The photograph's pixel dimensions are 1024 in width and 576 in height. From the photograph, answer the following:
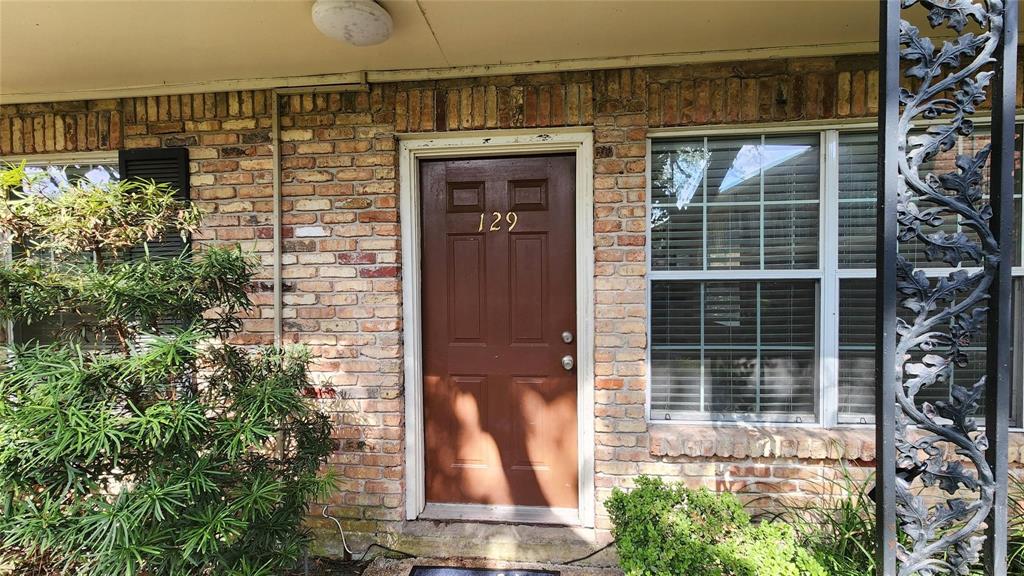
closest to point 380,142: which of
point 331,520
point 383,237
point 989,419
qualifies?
point 383,237

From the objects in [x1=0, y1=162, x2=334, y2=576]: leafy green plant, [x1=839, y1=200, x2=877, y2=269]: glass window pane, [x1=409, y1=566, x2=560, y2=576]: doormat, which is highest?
[x1=839, y1=200, x2=877, y2=269]: glass window pane

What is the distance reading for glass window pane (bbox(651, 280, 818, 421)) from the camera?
2.24 metres

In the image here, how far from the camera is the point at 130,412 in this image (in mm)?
1477

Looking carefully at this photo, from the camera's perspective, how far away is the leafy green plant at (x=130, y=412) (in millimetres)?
1335

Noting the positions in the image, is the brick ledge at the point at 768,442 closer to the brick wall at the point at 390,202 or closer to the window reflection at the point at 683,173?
the brick wall at the point at 390,202

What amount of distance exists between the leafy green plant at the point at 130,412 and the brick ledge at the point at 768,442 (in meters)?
1.69

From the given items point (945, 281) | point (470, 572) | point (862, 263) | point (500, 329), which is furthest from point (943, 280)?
point (470, 572)

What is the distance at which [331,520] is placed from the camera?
2.33 m

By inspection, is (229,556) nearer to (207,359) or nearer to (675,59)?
(207,359)

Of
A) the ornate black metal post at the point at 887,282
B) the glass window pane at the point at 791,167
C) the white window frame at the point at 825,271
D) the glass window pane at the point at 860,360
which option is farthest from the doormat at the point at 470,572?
the glass window pane at the point at 791,167

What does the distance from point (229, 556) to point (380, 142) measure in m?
1.87

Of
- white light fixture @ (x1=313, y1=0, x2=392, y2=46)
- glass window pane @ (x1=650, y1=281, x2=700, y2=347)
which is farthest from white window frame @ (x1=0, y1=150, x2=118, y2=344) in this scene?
glass window pane @ (x1=650, y1=281, x2=700, y2=347)

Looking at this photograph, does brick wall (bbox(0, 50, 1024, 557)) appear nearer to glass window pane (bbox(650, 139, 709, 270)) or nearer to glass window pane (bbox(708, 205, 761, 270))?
glass window pane (bbox(650, 139, 709, 270))

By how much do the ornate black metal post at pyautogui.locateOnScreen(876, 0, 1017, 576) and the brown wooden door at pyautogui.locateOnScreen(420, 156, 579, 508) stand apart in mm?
1332
